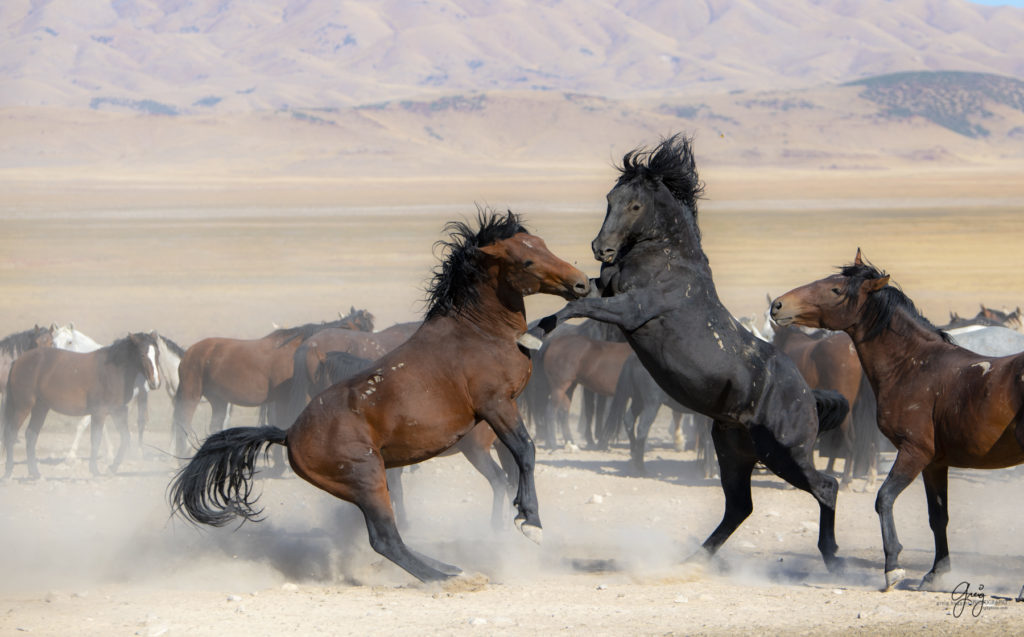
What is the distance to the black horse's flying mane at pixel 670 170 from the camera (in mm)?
7199

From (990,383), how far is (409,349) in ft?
10.6

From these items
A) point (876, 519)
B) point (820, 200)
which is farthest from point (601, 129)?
point (876, 519)

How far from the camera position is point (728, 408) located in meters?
7.14

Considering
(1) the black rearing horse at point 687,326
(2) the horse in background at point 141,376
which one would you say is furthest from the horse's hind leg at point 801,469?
(2) the horse in background at point 141,376

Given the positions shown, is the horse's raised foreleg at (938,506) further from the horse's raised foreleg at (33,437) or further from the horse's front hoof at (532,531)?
the horse's raised foreleg at (33,437)

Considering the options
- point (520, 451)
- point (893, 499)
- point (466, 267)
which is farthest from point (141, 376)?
point (893, 499)

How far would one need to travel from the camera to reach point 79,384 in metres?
12.2

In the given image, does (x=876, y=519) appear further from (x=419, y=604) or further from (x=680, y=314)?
(x=419, y=604)

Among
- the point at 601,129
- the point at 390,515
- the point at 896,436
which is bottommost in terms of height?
the point at 390,515

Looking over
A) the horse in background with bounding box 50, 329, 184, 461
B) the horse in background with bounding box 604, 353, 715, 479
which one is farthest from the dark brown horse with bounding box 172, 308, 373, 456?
the horse in background with bounding box 604, 353, 715, 479

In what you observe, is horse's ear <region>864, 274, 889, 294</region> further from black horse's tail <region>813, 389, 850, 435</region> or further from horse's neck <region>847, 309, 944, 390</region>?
black horse's tail <region>813, 389, 850, 435</region>

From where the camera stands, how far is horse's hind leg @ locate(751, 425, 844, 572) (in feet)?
23.8

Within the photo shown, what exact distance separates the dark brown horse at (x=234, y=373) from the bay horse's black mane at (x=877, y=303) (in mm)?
6788

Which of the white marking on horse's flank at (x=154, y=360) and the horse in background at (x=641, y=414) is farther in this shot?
the white marking on horse's flank at (x=154, y=360)
